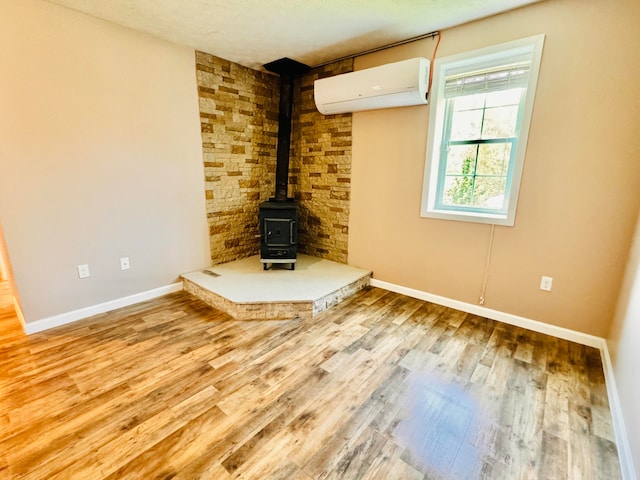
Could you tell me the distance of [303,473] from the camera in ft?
4.13

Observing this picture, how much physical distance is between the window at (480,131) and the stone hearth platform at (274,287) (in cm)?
109

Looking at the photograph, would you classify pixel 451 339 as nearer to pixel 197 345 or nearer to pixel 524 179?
pixel 524 179

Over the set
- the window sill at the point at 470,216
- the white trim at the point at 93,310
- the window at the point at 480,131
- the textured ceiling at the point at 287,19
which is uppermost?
the textured ceiling at the point at 287,19

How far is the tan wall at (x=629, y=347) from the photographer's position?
1308mm

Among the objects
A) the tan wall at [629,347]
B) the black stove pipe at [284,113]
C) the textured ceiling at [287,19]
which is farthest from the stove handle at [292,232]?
the tan wall at [629,347]

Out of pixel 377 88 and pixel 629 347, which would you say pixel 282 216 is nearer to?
pixel 377 88

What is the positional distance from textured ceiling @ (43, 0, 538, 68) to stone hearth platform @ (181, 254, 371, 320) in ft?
7.18

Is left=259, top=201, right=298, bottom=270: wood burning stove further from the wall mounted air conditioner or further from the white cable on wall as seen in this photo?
the white cable on wall

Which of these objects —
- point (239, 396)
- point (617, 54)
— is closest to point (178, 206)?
point (239, 396)

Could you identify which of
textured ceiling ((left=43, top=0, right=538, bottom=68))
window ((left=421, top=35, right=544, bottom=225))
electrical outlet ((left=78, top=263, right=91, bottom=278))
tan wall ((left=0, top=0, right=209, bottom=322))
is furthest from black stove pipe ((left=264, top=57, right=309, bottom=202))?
electrical outlet ((left=78, top=263, right=91, bottom=278))

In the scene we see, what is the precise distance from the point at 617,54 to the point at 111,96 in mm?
3614

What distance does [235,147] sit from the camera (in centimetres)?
337

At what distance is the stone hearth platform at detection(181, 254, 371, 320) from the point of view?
255 cm

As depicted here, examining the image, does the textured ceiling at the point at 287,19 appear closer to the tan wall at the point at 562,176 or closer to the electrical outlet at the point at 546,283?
the tan wall at the point at 562,176
